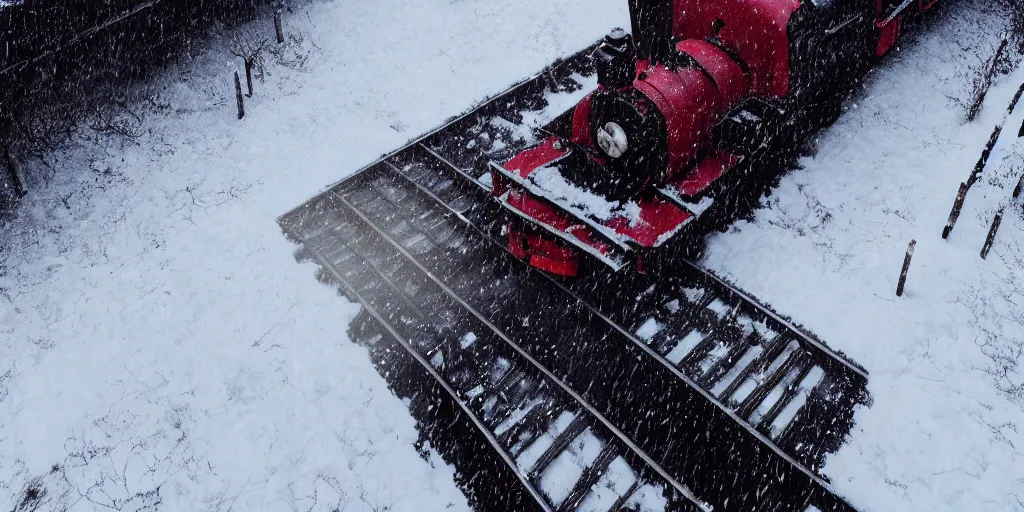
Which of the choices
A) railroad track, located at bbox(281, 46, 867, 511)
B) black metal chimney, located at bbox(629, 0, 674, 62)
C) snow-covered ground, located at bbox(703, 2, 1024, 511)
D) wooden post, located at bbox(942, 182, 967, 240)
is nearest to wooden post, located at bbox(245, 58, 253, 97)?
railroad track, located at bbox(281, 46, 867, 511)

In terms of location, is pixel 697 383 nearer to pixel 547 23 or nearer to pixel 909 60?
pixel 909 60

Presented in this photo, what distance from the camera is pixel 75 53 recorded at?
34.7 feet

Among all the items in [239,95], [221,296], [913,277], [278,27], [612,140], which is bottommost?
[221,296]

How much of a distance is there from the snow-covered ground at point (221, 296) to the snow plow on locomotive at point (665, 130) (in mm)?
2965

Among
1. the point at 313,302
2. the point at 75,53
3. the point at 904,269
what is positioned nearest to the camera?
the point at 904,269

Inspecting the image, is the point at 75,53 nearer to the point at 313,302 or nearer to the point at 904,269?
the point at 313,302

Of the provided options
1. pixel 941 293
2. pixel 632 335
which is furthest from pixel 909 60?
pixel 632 335

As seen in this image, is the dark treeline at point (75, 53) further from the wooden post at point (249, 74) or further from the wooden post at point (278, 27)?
the wooden post at point (249, 74)

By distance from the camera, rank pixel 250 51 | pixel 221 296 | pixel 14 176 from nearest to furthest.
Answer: pixel 221 296
pixel 14 176
pixel 250 51

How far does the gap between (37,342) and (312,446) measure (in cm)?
440

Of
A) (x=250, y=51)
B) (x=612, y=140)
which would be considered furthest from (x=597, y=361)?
(x=250, y=51)

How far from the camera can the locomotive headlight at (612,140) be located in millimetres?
7227

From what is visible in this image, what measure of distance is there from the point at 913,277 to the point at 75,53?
13.2 meters

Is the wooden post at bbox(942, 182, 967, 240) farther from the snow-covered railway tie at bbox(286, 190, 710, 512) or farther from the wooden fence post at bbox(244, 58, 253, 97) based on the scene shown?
the wooden fence post at bbox(244, 58, 253, 97)
